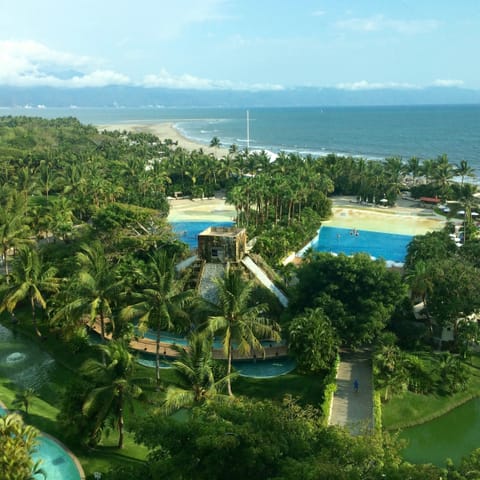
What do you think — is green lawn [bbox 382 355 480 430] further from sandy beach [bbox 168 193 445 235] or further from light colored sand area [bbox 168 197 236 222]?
light colored sand area [bbox 168 197 236 222]

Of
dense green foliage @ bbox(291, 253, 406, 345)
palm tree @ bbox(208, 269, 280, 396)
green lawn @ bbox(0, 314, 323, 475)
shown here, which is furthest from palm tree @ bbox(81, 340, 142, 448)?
dense green foliage @ bbox(291, 253, 406, 345)

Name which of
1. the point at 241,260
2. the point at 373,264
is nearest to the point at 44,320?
the point at 241,260

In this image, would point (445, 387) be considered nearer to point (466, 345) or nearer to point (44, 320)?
point (466, 345)

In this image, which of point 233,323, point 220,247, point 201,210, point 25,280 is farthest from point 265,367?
point 201,210

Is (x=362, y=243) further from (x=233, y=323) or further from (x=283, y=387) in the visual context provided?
(x=233, y=323)

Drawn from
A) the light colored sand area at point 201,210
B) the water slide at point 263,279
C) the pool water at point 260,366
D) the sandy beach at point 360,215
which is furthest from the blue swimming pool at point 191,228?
the pool water at point 260,366

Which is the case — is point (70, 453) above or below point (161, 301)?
below

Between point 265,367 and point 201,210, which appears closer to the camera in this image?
point 265,367
